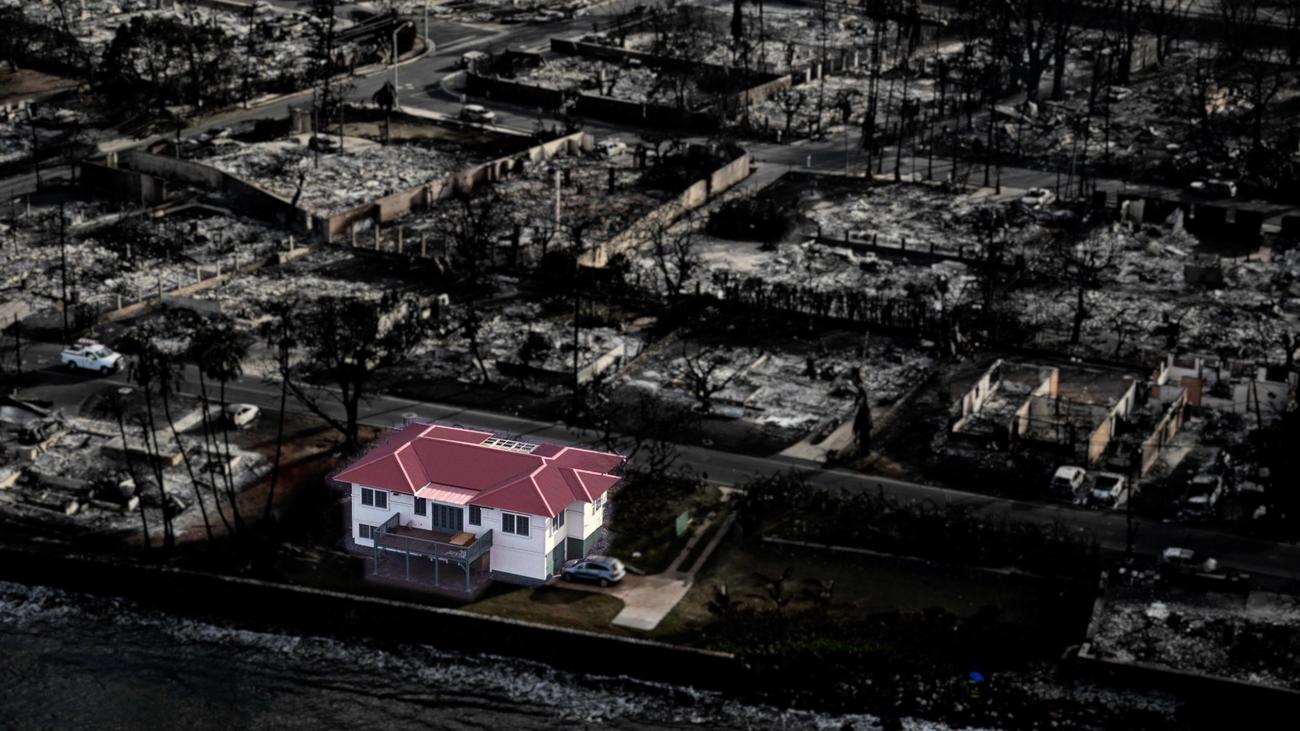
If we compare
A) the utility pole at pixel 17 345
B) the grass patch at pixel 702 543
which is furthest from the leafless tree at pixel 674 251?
the utility pole at pixel 17 345

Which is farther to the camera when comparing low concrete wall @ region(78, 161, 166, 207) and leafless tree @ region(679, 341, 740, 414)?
low concrete wall @ region(78, 161, 166, 207)

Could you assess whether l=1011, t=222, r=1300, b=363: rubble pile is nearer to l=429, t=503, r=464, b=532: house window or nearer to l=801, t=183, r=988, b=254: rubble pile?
l=801, t=183, r=988, b=254: rubble pile

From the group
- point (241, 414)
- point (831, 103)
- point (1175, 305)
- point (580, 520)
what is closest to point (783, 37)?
point (831, 103)

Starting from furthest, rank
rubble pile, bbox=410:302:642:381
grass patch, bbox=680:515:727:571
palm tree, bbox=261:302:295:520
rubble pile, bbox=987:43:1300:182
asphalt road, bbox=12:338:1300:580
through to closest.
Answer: rubble pile, bbox=987:43:1300:182
rubble pile, bbox=410:302:642:381
palm tree, bbox=261:302:295:520
asphalt road, bbox=12:338:1300:580
grass patch, bbox=680:515:727:571

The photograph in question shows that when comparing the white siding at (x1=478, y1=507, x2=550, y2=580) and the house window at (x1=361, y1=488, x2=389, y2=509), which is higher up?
the house window at (x1=361, y1=488, x2=389, y2=509)

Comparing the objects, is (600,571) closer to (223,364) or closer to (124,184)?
(223,364)

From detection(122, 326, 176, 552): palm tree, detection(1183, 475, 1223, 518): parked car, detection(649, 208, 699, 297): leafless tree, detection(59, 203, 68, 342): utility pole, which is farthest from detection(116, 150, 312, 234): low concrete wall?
detection(1183, 475, 1223, 518): parked car

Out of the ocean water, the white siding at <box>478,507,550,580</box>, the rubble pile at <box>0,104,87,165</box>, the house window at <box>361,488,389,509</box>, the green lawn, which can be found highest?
the house window at <box>361,488,389,509</box>

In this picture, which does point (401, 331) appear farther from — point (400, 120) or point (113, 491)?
point (400, 120)

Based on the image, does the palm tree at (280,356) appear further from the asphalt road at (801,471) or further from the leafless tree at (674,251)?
the leafless tree at (674,251)
